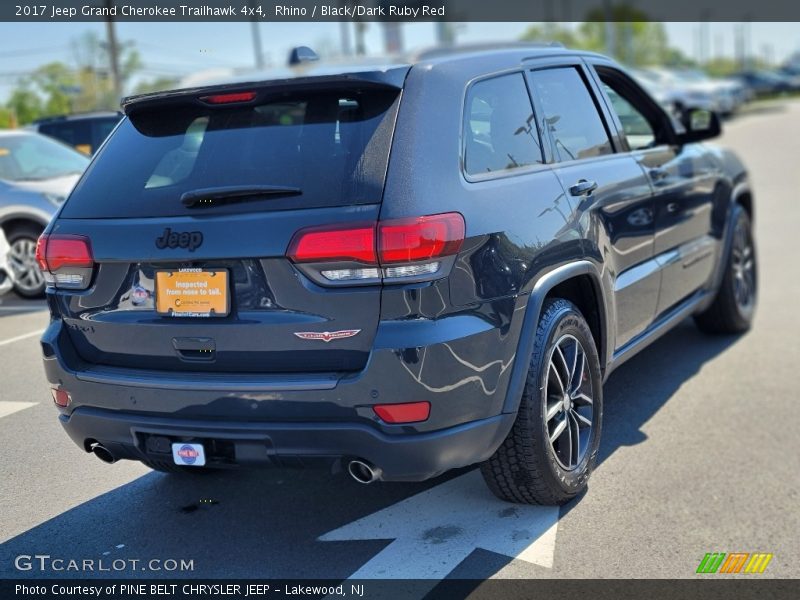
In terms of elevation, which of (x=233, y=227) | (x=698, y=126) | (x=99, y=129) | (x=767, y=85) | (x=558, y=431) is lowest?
(x=767, y=85)

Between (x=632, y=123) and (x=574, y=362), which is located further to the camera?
(x=632, y=123)

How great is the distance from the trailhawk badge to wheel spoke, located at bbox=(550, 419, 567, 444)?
1.08 meters

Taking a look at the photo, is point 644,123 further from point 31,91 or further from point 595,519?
point 31,91

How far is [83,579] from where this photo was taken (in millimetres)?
3584

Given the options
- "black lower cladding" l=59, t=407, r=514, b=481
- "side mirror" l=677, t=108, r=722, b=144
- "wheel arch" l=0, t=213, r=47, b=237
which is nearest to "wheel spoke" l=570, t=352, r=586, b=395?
"black lower cladding" l=59, t=407, r=514, b=481

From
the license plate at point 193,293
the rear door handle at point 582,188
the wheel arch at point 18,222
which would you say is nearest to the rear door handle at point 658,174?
the rear door handle at point 582,188

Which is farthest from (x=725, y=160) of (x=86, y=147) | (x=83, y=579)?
(x=86, y=147)

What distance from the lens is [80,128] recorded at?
42.1 ft

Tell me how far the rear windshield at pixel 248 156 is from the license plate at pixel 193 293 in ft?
0.73

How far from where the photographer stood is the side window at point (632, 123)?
5316 millimetres

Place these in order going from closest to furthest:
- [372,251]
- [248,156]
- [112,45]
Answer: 1. [372,251]
2. [248,156]
3. [112,45]

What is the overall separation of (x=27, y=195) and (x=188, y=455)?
6516 millimetres

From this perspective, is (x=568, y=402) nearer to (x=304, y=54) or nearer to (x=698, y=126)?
(x=304, y=54)

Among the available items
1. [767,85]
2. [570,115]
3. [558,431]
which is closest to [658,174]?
[570,115]
